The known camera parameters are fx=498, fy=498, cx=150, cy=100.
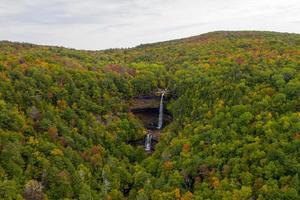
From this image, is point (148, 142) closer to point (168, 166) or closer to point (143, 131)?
point (143, 131)

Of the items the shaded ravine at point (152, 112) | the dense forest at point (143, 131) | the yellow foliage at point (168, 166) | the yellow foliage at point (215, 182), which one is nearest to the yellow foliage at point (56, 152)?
the dense forest at point (143, 131)

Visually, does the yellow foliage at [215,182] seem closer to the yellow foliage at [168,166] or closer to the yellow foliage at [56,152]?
the yellow foliage at [168,166]

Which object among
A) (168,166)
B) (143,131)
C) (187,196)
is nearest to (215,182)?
(187,196)

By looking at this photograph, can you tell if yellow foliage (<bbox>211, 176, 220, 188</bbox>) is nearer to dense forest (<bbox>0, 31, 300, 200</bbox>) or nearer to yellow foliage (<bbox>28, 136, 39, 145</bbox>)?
dense forest (<bbox>0, 31, 300, 200</bbox>)

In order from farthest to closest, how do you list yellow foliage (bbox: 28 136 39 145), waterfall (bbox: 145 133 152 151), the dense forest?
waterfall (bbox: 145 133 152 151), yellow foliage (bbox: 28 136 39 145), the dense forest

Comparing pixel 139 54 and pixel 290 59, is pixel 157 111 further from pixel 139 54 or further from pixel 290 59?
pixel 139 54

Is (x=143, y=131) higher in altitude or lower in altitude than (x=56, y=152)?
lower

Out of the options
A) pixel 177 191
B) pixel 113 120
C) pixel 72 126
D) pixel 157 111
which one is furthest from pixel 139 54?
pixel 177 191

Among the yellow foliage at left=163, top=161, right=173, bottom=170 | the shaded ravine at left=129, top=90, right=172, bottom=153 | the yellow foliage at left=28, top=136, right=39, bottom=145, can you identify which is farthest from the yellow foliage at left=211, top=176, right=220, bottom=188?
the shaded ravine at left=129, top=90, right=172, bottom=153
